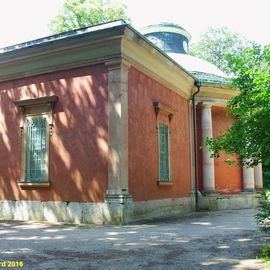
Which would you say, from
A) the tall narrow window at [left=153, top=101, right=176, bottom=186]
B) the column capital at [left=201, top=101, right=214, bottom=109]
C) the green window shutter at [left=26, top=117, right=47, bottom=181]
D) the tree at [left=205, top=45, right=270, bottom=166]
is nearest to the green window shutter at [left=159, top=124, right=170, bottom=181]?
the tall narrow window at [left=153, top=101, right=176, bottom=186]

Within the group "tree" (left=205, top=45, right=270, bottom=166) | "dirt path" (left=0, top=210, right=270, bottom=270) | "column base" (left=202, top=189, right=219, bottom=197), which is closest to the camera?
"dirt path" (left=0, top=210, right=270, bottom=270)

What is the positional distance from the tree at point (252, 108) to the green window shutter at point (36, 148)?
662cm

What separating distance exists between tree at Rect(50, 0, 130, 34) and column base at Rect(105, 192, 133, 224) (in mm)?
20796

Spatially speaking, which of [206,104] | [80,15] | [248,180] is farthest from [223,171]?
[80,15]

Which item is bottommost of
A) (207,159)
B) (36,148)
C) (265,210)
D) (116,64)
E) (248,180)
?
(265,210)

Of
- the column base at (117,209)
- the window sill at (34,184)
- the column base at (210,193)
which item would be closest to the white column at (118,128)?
the column base at (117,209)

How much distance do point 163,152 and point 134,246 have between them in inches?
273

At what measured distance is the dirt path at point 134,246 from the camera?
6.20 m

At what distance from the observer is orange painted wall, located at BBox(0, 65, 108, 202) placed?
11.7 meters

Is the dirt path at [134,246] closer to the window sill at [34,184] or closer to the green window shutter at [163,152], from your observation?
the window sill at [34,184]

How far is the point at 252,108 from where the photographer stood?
736 centimetres

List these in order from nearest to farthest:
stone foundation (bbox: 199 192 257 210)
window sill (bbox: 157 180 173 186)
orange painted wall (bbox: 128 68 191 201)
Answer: orange painted wall (bbox: 128 68 191 201) → window sill (bbox: 157 180 173 186) → stone foundation (bbox: 199 192 257 210)

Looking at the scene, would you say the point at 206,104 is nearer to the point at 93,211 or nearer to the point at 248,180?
the point at 248,180

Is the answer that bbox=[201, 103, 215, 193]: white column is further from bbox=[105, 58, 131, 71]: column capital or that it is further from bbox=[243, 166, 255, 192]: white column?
bbox=[105, 58, 131, 71]: column capital
